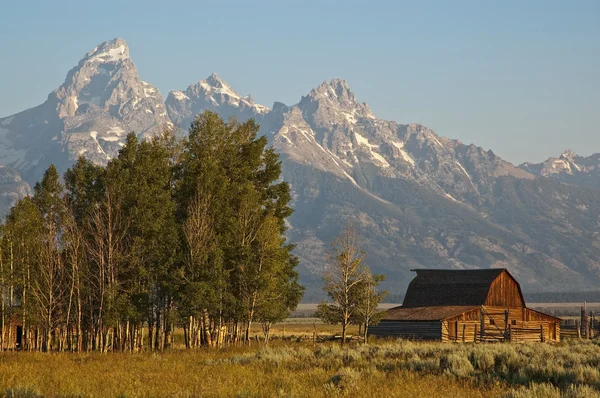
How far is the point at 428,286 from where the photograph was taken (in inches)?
3676

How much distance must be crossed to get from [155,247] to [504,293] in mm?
45112

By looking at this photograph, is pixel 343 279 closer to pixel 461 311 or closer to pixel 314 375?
pixel 461 311

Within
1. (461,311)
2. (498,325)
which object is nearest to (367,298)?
(461,311)

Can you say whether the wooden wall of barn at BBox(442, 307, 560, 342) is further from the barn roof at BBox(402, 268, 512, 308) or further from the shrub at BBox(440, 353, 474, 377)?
the shrub at BBox(440, 353, 474, 377)

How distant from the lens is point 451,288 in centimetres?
9194

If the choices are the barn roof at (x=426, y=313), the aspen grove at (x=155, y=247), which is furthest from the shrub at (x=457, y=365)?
the barn roof at (x=426, y=313)

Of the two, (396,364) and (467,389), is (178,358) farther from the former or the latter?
(467,389)

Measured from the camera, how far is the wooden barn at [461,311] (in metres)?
84.6

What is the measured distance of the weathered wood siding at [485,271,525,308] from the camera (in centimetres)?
9075

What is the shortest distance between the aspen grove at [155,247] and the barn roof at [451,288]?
2651 cm

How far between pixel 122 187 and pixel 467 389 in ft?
125

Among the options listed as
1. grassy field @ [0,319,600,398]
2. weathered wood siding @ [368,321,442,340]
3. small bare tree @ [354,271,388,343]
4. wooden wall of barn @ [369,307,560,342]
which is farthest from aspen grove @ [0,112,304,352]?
wooden wall of barn @ [369,307,560,342]

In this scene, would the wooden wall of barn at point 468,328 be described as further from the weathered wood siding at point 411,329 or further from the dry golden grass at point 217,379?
the dry golden grass at point 217,379

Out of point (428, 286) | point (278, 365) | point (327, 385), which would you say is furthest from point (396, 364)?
point (428, 286)
